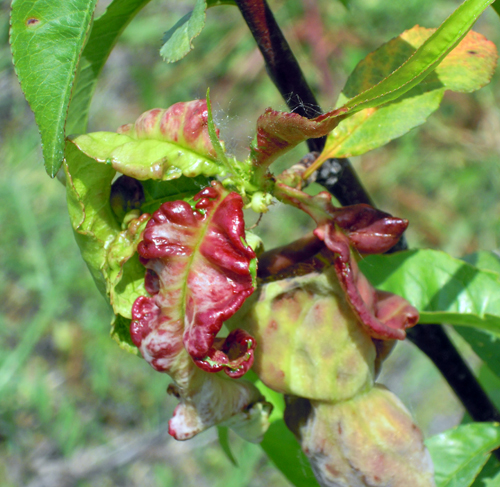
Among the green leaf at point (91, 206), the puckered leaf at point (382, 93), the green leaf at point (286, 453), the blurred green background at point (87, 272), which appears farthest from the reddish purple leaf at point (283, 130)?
the blurred green background at point (87, 272)

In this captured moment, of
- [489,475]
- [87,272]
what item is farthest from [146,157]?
[87,272]

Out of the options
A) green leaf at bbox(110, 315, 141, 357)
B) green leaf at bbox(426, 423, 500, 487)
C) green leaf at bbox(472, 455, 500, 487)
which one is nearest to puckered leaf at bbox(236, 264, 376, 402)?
green leaf at bbox(110, 315, 141, 357)

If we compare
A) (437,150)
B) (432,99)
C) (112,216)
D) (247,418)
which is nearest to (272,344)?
(247,418)

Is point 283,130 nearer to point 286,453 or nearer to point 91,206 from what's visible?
point 91,206

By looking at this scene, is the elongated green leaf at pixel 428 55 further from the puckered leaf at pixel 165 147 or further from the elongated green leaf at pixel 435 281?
the elongated green leaf at pixel 435 281

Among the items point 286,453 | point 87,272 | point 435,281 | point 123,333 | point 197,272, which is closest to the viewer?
point 197,272

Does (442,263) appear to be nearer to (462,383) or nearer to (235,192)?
(462,383)

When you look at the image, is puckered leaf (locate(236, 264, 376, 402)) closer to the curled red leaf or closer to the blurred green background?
the curled red leaf
